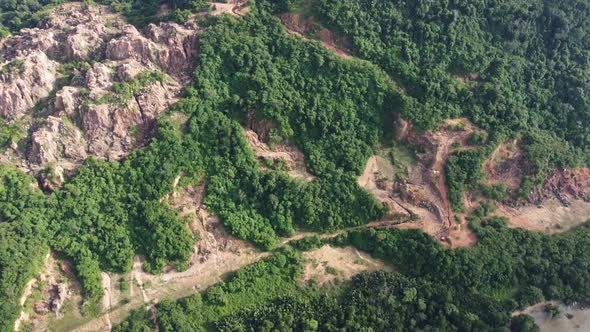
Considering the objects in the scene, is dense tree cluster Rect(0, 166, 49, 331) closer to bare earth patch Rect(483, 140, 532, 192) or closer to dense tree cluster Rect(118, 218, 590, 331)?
dense tree cluster Rect(118, 218, 590, 331)

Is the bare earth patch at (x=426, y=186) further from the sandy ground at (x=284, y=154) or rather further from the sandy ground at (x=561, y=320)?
the sandy ground at (x=561, y=320)

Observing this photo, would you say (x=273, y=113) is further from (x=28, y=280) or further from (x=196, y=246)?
(x=28, y=280)

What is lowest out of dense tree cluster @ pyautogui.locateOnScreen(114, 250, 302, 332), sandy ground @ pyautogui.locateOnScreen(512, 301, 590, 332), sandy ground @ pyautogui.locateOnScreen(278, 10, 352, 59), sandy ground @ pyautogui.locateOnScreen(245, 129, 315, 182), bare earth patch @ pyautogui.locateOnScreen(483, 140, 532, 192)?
dense tree cluster @ pyautogui.locateOnScreen(114, 250, 302, 332)

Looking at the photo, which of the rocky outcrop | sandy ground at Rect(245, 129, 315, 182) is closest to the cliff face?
the rocky outcrop

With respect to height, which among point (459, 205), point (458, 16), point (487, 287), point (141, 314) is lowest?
point (141, 314)

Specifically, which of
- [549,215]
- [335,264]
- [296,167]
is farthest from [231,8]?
[549,215]

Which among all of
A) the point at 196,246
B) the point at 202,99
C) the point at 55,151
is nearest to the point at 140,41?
the point at 202,99

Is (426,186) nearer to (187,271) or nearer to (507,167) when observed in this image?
(507,167)
